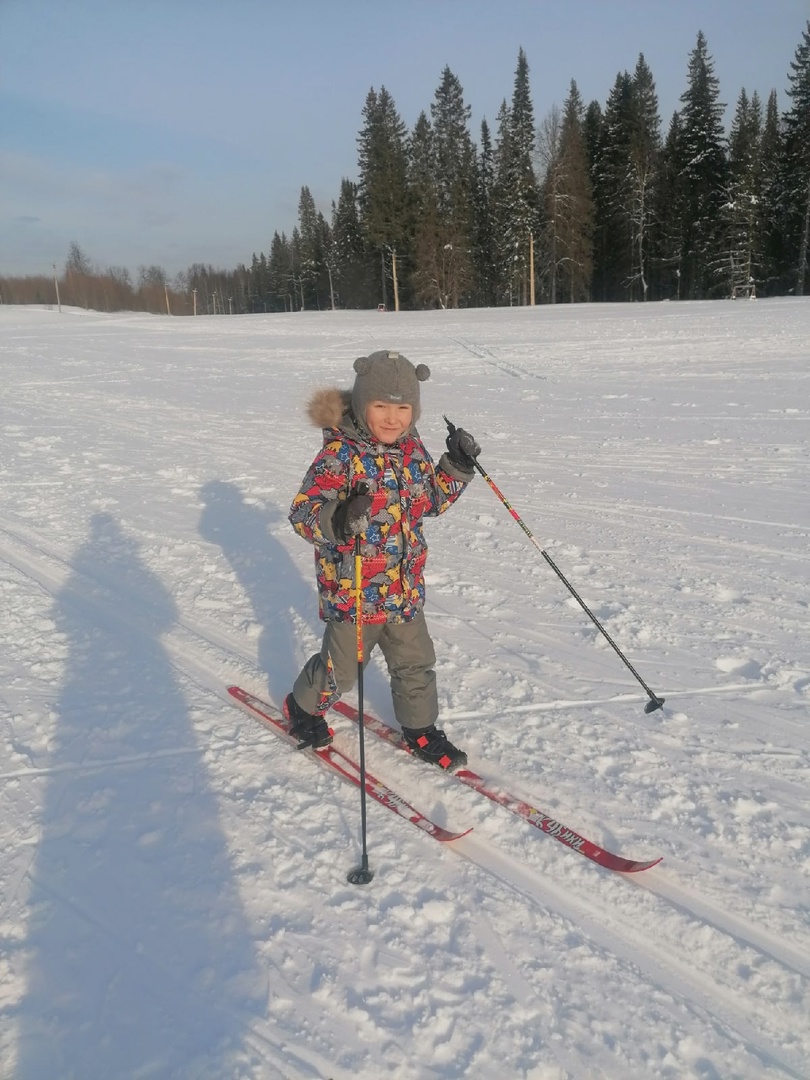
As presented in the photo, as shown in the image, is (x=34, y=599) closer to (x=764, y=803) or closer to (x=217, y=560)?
(x=217, y=560)

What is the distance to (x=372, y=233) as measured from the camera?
47031 millimetres

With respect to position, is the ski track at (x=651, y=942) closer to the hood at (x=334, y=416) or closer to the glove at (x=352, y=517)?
the glove at (x=352, y=517)

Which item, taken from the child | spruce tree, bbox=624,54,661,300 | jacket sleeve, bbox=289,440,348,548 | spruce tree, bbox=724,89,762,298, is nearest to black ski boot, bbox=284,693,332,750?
the child

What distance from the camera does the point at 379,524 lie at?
2791 mm

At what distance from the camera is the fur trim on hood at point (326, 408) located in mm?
2783

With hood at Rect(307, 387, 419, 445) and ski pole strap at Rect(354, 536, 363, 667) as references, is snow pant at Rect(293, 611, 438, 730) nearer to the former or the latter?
ski pole strap at Rect(354, 536, 363, 667)

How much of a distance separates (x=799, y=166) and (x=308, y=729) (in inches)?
1758

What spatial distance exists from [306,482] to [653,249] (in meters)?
46.7

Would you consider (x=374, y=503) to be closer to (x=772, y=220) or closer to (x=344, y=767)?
(x=344, y=767)

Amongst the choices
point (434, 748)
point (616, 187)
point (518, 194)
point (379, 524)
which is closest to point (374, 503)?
point (379, 524)

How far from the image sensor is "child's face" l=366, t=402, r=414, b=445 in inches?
107

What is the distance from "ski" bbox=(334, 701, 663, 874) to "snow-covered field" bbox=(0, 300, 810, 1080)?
50mm

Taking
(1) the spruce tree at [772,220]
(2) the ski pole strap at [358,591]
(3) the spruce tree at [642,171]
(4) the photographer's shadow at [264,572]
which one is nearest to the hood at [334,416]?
(2) the ski pole strap at [358,591]

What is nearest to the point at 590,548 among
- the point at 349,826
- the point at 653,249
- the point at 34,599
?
the point at 349,826
